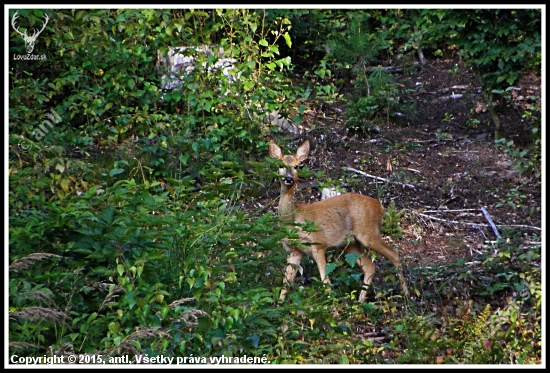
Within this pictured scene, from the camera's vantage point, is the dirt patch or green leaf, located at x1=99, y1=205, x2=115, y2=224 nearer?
green leaf, located at x1=99, y1=205, x2=115, y2=224

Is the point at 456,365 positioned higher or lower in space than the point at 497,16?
lower

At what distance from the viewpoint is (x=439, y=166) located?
952cm

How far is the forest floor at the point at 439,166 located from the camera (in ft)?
25.7

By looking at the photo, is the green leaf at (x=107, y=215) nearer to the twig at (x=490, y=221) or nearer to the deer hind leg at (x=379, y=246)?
the deer hind leg at (x=379, y=246)

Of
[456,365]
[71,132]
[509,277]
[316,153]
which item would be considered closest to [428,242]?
[509,277]

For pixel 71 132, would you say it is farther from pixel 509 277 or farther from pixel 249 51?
pixel 509 277

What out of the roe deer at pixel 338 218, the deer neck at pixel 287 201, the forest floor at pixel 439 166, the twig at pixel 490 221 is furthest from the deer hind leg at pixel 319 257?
the twig at pixel 490 221

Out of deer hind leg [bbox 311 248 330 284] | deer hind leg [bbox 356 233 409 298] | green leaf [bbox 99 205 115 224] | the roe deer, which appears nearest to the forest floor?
deer hind leg [bbox 356 233 409 298]

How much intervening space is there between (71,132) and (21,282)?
409 centimetres

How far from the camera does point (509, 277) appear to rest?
639 centimetres

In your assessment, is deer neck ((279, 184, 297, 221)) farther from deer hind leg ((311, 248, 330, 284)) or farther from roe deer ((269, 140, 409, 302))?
deer hind leg ((311, 248, 330, 284))

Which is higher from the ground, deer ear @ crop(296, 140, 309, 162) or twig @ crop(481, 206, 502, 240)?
deer ear @ crop(296, 140, 309, 162)

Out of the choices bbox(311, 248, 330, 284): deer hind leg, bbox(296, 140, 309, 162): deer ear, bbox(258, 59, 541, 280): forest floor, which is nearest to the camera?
bbox(311, 248, 330, 284): deer hind leg

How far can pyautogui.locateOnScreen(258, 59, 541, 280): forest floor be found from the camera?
7.84 metres
